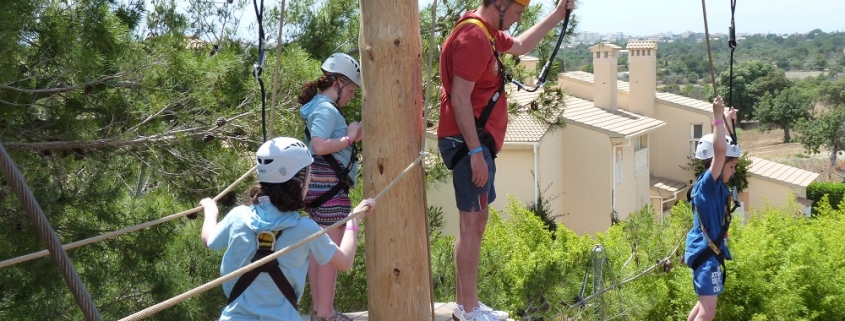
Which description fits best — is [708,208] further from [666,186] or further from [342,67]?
[666,186]

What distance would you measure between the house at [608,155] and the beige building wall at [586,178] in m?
0.02

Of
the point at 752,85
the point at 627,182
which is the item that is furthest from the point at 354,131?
the point at 752,85

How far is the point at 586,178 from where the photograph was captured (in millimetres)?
19562

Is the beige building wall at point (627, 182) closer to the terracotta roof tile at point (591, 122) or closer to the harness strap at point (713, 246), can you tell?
the terracotta roof tile at point (591, 122)

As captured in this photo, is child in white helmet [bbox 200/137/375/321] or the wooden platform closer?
child in white helmet [bbox 200/137/375/321]

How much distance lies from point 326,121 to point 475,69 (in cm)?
56

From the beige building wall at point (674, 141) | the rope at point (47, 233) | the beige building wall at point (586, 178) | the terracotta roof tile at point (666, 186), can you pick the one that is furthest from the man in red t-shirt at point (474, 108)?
the beige building wall at point (674, 141)

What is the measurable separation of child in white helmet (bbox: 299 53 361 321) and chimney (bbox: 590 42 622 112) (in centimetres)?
1719

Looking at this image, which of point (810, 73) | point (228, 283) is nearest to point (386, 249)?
point (228, 283)

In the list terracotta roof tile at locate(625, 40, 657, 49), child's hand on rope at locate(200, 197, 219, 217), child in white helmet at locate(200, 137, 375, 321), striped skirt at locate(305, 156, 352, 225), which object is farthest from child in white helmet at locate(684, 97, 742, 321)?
terracotta roof tile at locate(625, 40, 657, 49)

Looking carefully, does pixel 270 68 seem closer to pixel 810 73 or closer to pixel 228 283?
pixel 228 283

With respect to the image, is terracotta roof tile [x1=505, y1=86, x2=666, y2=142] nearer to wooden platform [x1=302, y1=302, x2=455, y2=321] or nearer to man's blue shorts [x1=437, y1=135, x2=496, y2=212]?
wooden platform [x1=302, y1=302, x2=455, y2=321]

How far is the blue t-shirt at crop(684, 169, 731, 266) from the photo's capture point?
169 inches

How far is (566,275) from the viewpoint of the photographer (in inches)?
254
